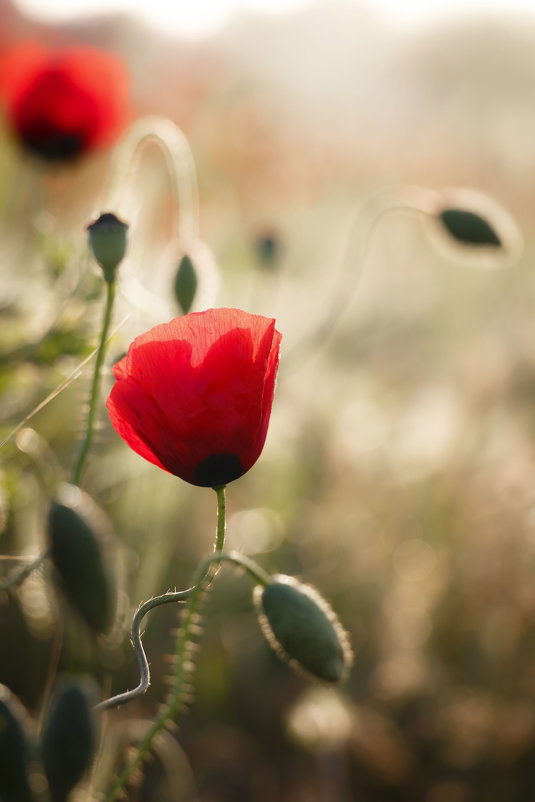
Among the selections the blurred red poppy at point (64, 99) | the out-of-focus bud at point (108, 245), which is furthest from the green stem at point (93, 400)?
the blurred red poppy at point (64, 99)

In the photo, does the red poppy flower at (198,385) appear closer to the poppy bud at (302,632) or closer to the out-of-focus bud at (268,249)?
the poppy bud at (302,632)

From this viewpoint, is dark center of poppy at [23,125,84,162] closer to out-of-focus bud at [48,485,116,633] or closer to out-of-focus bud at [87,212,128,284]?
out-of-focus bud at [87,212,128,284]

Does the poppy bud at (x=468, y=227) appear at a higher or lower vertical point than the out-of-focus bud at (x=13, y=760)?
higher

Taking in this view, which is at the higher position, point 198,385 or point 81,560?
point 198,385

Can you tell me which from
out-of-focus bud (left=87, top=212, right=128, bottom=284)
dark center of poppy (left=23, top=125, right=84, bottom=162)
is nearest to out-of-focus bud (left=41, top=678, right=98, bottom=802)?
out-of-focus bud (left=87, top=212, right=128, bottom=284)

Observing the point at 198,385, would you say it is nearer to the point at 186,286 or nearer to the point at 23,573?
the point at 23,573

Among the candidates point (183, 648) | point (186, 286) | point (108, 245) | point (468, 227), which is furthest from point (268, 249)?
point (183, 648)

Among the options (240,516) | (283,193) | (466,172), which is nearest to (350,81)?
(466,172)
